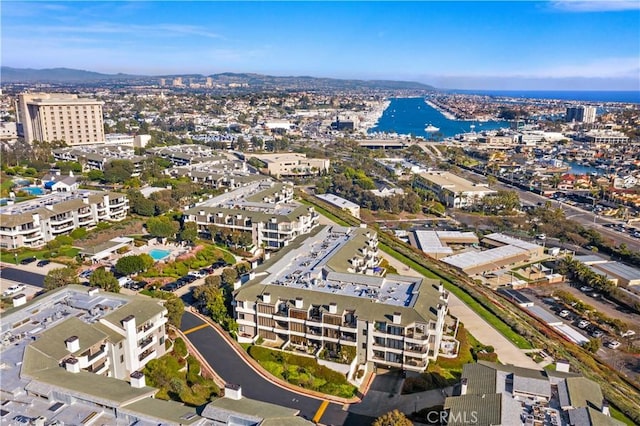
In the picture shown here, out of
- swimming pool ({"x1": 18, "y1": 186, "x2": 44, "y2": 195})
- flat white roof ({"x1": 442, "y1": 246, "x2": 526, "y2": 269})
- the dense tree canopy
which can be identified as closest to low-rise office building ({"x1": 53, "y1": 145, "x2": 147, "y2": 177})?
swimming pool ({"x1": 18, "y1": 186, "x2": 44, "y2": 195})

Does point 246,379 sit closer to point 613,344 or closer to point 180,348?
point 180,348

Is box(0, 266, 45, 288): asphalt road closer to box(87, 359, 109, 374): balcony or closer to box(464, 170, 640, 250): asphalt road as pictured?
box(87, 359, 109, 374): balcony

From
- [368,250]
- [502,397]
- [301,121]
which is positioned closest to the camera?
[502,397]

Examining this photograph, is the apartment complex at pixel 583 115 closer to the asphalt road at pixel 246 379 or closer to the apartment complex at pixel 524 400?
the apartment complex at pixel 524 400

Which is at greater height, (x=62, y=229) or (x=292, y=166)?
(x=292, y=166)

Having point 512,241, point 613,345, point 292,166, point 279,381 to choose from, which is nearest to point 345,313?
point 279,381

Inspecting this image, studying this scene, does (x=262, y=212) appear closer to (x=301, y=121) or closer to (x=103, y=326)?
(x=103, y=326)

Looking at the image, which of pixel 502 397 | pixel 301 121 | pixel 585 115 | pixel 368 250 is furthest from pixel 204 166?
pixel 585 115
